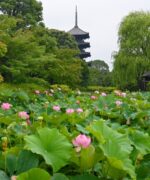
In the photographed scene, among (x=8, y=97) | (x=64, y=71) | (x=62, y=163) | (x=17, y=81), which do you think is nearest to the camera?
(x=62, y=163)

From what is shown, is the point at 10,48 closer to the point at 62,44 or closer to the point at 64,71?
the point at 64,71

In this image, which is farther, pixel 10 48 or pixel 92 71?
pixel 92 71

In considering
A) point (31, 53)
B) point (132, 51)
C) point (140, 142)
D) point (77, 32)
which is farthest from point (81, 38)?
point (140, 142)

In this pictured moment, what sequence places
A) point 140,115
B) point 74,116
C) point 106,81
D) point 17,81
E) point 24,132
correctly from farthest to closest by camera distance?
1. point 106,81
2. point 17,81
3. point 140,115
4. point 74,116
5. point 24,132

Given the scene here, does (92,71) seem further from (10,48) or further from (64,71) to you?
(10,48)

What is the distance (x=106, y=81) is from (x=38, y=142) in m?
33.2

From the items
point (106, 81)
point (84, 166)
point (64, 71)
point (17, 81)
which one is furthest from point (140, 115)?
point (106, 81)

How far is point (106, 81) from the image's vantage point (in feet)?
112

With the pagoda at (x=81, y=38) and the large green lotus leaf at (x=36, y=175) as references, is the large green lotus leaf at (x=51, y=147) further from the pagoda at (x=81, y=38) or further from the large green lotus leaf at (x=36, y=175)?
the pagoda at (x=81, y=38)

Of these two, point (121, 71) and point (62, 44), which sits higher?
point (62, 44)

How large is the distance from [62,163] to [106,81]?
33.2 meters

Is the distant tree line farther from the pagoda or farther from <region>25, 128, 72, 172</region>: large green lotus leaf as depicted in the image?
the pagoda

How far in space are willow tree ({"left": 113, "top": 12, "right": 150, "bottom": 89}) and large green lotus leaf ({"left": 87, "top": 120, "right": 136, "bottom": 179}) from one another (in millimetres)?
22790

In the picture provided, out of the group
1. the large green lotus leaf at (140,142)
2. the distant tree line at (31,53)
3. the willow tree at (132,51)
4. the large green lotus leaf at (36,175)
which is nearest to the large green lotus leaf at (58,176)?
the large green lotus leaf at (36,175)
